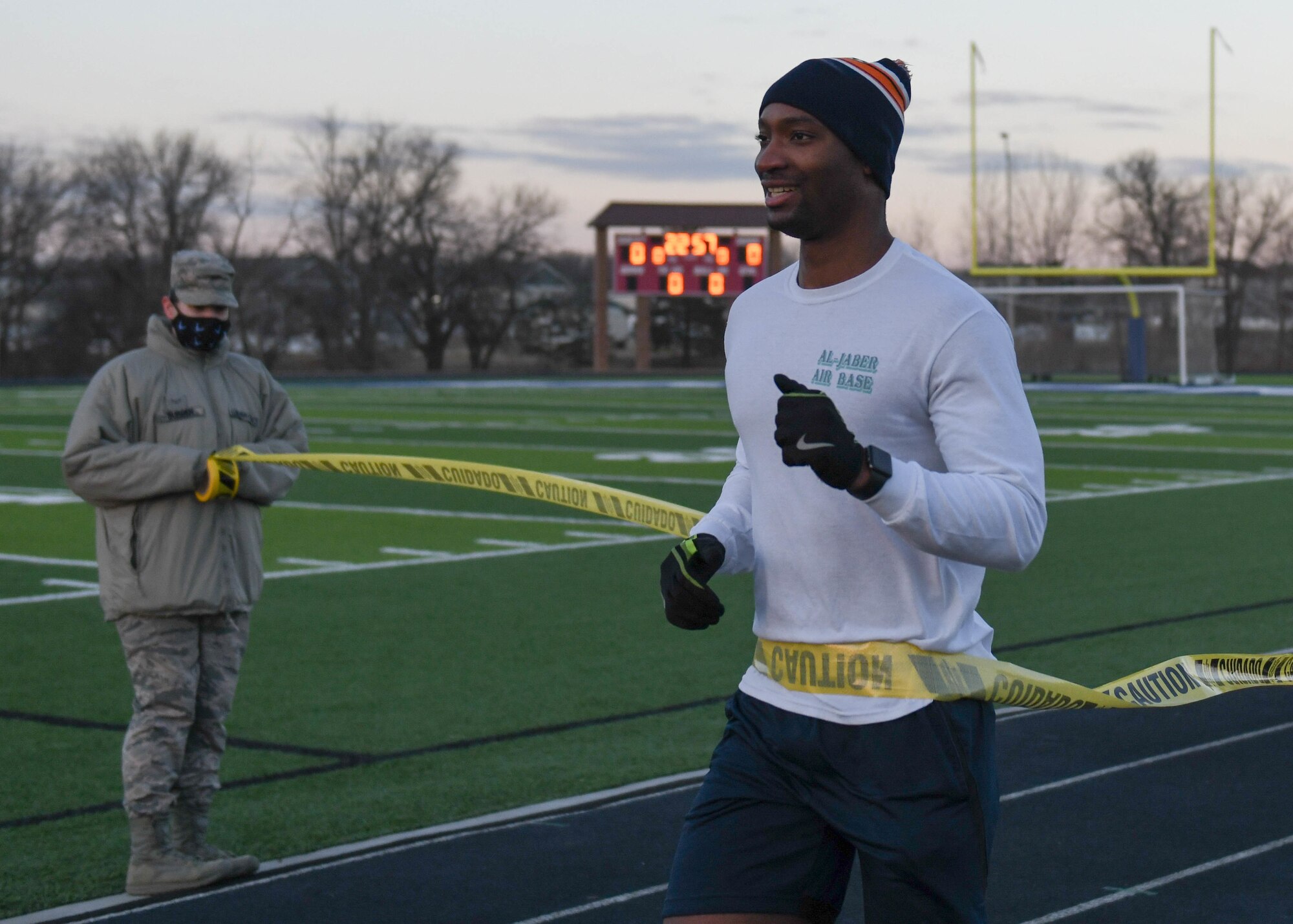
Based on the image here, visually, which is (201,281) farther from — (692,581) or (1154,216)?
(1154,216)

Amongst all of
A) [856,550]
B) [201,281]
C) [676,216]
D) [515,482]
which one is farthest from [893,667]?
[676,216]

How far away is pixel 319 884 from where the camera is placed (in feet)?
17.1

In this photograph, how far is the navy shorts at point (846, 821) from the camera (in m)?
2.83

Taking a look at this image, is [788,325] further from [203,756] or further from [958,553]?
[203,756]

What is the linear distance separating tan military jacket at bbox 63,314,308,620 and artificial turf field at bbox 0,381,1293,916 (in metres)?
0.88

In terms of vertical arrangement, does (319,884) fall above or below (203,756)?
below

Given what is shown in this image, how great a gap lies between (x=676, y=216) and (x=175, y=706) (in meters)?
69.4

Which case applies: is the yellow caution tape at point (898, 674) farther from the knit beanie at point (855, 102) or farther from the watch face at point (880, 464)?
the knit beanie at point (855, 102)

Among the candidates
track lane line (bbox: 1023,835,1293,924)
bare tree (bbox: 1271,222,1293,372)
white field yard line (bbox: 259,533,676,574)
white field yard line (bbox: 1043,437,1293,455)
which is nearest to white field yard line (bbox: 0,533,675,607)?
white field yard line (bbox: 259,533,676,574)

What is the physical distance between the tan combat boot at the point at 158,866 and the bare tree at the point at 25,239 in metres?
67.5

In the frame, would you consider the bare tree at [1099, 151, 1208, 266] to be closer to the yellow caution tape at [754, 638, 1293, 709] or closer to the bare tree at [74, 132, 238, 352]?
the bare tree at [74, 132, 238, 352]

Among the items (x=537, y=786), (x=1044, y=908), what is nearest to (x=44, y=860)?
(x=537, y=786)

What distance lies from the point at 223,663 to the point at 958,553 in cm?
329

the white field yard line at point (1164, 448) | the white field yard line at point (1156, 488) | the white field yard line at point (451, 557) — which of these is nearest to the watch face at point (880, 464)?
the white field yard line at point (451, 557)
